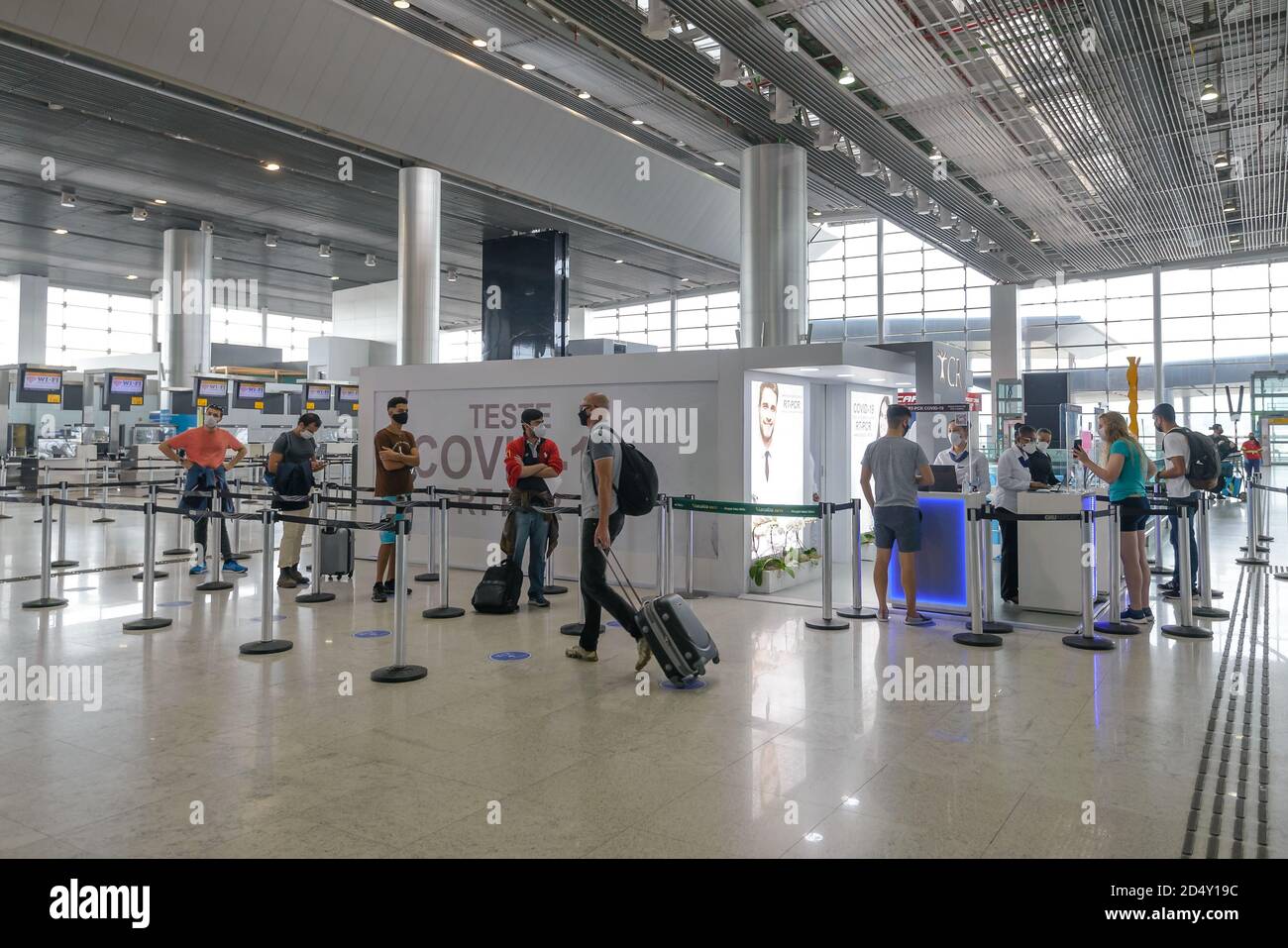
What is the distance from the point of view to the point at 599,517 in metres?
5.70

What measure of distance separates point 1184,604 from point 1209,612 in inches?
32.2

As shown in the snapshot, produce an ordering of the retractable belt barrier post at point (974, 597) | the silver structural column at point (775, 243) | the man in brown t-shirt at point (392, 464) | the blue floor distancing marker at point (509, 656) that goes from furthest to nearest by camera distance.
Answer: the silver structural column at point (775, 243) < the man in brown t-shirt at point (392, 464) < the retractable belt barrier post at point (974, 597) < the blue floor distancing marker at point (509, 656)

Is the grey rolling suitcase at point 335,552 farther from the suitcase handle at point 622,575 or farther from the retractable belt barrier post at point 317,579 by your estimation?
the suitcase handle at point 622,575

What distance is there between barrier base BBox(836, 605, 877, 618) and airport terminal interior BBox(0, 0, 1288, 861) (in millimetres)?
39

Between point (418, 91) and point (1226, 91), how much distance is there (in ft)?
36.0

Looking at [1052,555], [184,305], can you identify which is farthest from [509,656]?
[184,305]

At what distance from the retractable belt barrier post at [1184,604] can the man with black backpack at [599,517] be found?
4.23 m

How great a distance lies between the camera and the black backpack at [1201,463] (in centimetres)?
798

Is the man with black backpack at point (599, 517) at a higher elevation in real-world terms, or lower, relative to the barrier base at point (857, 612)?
higher

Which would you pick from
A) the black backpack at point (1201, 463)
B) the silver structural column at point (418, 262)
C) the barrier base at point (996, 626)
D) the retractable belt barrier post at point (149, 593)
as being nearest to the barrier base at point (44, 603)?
the retractable belt barrier post at point (149, 593)

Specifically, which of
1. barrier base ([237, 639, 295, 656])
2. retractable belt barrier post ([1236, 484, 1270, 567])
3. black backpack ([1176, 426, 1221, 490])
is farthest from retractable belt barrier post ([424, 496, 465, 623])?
retractable belt barrier post ([1236, 484, 1270, 567])

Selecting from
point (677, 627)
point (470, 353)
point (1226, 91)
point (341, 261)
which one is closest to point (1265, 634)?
point (677, 627)

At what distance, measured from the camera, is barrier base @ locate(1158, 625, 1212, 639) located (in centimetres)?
675

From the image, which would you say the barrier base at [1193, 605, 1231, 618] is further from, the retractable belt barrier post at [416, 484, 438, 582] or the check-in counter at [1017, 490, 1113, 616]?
the retractable belt barrier post at [416, 484, 438, 582]
